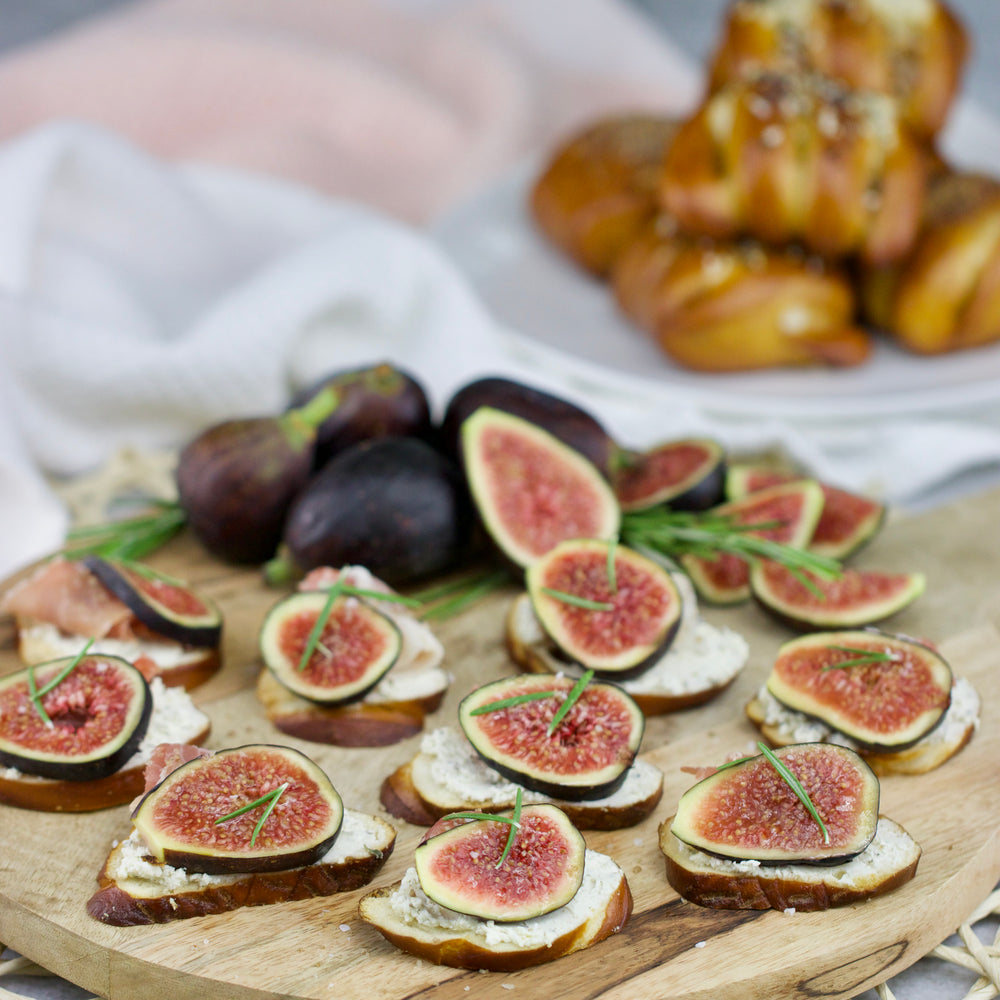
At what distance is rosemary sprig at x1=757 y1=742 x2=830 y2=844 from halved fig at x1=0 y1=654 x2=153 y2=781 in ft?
3.24

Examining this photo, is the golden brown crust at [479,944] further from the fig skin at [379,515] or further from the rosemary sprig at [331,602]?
the fig skin at [379,515]

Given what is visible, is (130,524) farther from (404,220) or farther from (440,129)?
(440,129)

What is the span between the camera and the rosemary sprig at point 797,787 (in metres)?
1.72

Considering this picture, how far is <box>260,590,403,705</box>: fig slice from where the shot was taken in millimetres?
2135

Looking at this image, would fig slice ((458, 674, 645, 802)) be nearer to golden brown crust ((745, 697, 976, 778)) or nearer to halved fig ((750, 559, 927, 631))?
golden brown crust ((745, 697, 976, 778))

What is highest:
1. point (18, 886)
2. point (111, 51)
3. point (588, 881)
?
point (111, 51)

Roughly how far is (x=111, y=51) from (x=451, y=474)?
3.53 meters

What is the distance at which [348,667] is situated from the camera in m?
2.16

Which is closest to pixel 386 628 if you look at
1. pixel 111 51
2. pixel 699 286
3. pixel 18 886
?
pixel 18 886

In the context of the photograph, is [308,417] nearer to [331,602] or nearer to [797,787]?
[331,602]

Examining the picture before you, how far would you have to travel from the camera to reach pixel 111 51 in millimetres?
Result: 5195

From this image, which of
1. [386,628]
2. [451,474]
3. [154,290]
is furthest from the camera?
[154,290]

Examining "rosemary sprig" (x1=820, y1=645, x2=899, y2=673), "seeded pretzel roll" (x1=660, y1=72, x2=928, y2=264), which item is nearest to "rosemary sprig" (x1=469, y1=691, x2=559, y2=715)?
"rosemary sprig" (x1=820, y1=645, x2=899, y2=673)

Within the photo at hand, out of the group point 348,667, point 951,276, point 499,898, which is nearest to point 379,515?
point 348,667
